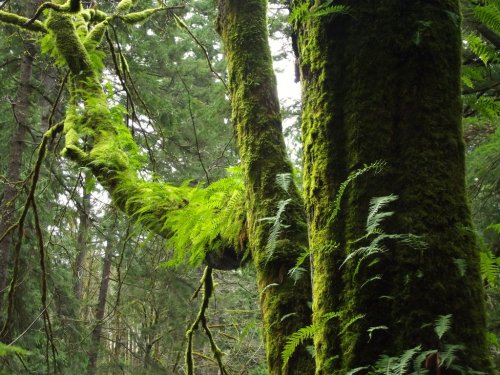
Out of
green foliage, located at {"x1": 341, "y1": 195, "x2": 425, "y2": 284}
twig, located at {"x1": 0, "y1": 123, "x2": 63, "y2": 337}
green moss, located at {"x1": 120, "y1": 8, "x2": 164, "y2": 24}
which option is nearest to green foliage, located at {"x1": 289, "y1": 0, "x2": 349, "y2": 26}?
green foliage, located at {"x1": 341, "y1": 195, "x2": 425, "y2": 284}

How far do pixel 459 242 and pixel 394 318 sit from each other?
0.96ft

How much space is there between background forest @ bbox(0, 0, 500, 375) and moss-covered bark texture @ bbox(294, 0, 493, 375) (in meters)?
0.24

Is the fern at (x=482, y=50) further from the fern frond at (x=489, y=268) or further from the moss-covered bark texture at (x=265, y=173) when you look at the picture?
the moss-covered bark texture at (x=265, y=173)

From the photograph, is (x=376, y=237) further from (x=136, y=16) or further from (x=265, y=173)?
(x=136, y=16)

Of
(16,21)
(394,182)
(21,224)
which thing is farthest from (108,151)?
(394,182)

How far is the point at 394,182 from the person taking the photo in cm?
141

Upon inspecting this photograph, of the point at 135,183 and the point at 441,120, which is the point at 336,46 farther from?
the point at 135,183

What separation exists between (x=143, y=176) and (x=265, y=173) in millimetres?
1779

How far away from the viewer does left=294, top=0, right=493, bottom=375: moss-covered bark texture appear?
1281 mm

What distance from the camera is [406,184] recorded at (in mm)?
1398

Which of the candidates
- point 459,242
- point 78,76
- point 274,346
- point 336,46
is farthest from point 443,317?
point 78,76

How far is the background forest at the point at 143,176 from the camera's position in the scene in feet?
12.5

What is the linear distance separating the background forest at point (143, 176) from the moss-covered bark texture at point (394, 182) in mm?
244

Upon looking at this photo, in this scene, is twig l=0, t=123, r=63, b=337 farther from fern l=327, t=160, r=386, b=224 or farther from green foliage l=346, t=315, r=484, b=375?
green foliage l=346, t=315, r=484, b=375
